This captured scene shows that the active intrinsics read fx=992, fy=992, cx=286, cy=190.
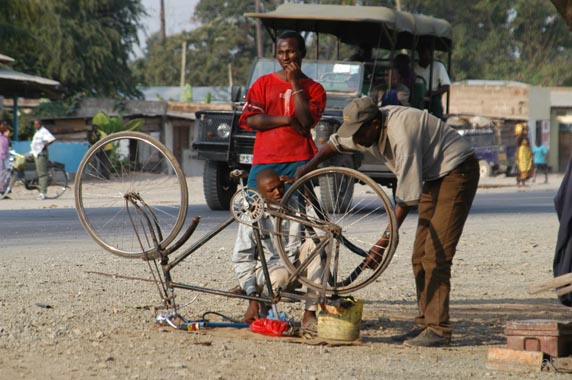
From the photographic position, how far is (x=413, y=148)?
5855 millimetres

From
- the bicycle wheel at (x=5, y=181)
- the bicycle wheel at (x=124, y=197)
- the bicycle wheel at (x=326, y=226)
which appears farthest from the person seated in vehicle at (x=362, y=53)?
the bicycle wheel at (x=326, y=226)

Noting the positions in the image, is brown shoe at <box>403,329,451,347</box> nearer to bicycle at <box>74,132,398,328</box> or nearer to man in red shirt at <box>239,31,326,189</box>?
bicycle at <box>74,132,398,328</box>

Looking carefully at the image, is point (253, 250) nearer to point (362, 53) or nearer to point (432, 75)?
point (362, 53)

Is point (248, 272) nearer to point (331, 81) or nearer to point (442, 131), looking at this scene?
point (442, 131)

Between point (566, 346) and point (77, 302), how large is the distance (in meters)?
3.47

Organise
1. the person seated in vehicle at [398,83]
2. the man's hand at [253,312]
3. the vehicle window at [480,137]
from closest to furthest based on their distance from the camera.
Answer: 1. the man's hand at [253,312]
2. the person seated in vehicle at [398,83]
3. the vehicle window at [480,137]

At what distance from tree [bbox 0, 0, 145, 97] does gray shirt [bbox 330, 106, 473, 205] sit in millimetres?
33693

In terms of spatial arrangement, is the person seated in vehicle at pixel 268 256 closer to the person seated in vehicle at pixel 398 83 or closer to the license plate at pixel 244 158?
the license plate at pixel 244 158

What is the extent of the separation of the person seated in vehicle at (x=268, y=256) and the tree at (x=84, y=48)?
33011 millimetres

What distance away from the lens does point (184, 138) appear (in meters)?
40.2

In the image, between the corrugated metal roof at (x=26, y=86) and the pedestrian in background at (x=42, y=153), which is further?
the corrugated metal roof at (x=26, y=86)

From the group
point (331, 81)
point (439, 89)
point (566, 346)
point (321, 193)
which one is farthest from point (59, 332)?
point (439, 89)

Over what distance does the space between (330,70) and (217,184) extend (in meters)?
2.53

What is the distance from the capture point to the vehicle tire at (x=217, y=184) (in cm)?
1564
